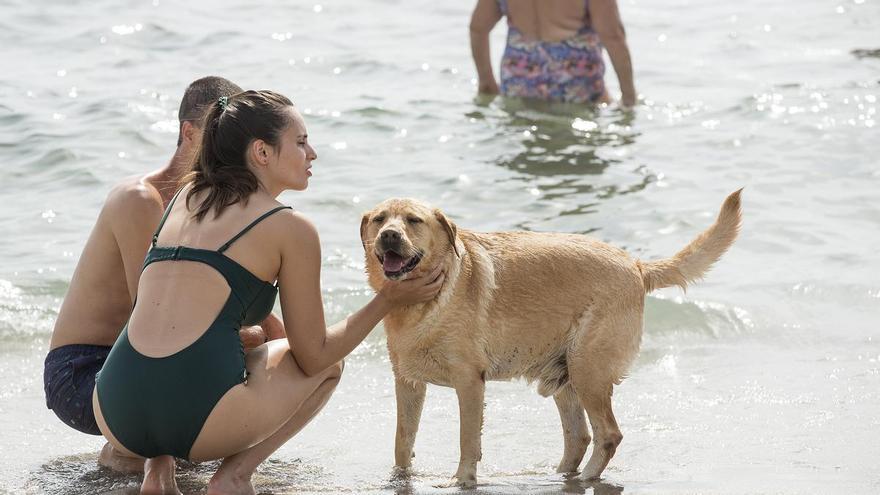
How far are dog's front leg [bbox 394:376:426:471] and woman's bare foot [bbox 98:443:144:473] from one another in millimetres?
1053

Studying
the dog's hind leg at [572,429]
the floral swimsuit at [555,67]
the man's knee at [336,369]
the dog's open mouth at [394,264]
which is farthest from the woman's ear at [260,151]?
the floral swimsuit at [555,67]

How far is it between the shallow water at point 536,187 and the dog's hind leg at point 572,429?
0.13 metres

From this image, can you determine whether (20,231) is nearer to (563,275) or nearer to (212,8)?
(563,275)

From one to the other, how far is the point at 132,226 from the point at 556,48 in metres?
7.34

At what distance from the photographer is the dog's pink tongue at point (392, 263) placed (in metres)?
4.45

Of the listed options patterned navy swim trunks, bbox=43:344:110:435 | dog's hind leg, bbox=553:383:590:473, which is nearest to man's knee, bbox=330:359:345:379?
patterned navy swim trunks, bbox=43:344:110:435

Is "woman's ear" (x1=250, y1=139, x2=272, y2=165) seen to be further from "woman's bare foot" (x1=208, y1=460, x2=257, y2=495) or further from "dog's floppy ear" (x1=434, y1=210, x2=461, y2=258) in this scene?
"woman's bare foot" (x1=208, y1=460, x2=257, y2=495)

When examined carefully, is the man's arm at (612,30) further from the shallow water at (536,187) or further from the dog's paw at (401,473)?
the dog's paw at (401,473)

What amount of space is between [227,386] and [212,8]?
13.5 m

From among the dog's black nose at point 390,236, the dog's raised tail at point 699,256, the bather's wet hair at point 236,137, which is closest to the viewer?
the bather's wet hair at point 236,137

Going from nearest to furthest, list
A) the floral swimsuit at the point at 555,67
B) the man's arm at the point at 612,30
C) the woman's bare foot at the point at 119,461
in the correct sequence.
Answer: the woman's bare foot at the point at 119,461 < the man's arm at the point at 612,30 < the floral swimsuit at the point at 555,67

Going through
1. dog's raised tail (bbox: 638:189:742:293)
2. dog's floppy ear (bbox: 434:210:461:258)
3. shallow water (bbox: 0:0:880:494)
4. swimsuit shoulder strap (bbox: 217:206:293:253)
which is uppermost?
swimsuit shoulder strap (bbox: 217:206:293:253)

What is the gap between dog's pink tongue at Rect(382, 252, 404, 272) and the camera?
14.6 ft

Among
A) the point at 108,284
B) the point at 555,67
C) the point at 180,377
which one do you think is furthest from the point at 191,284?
the point at 555,67
